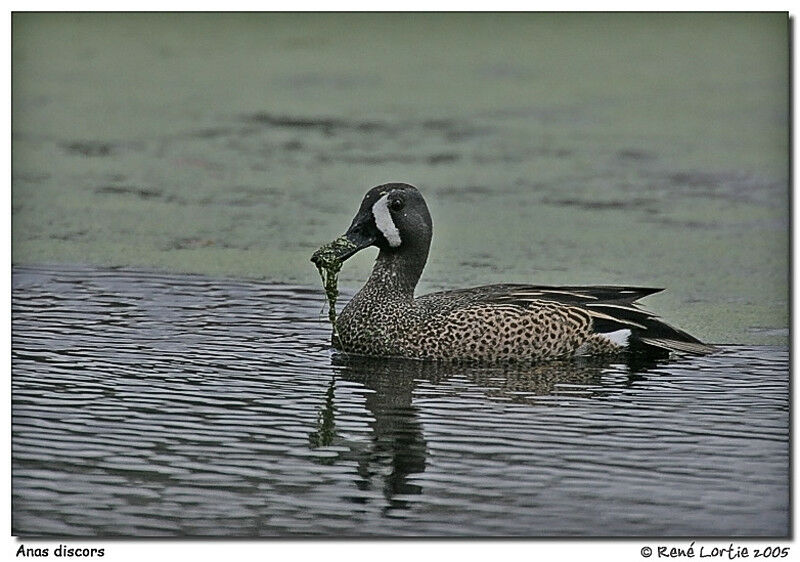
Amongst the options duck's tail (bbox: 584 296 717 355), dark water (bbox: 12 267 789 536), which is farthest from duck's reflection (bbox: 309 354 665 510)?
duck's tail (bbox: 584 296 717 355)

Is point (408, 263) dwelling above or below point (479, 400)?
above

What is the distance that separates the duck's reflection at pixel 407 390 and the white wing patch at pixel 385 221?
0.79 m

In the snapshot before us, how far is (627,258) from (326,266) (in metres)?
3.30

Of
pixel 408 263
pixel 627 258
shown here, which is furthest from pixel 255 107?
pixel 408 263

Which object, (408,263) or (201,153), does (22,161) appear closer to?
(201,153)

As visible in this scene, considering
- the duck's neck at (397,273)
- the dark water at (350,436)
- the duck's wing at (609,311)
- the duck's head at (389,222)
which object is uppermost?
the duck's head at (389,222)

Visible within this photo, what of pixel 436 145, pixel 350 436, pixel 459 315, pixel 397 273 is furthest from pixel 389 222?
pixel 436 145

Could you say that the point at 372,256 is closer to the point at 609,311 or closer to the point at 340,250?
the point at 340,250

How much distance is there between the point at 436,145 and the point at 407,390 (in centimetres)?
685

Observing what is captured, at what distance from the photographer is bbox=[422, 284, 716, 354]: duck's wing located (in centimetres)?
937

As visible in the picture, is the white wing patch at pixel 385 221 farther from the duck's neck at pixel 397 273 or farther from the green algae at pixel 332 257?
the green algae at pixel 332 257

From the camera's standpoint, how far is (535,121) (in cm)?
1611

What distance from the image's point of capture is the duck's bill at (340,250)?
9.34m

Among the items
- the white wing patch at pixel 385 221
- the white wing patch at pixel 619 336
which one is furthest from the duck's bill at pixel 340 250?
the white wing patch at pixel 619 336
